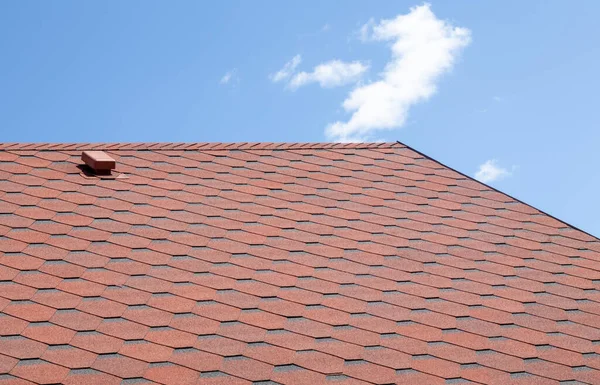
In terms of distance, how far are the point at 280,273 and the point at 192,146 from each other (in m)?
3.67

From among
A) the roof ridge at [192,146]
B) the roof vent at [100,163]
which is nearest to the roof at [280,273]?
the roof ridge at [192,146]

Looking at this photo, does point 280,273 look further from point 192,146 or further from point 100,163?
point 192,146

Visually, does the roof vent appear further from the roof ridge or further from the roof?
the roof ridge

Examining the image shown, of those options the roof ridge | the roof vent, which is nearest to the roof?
the roof ridge

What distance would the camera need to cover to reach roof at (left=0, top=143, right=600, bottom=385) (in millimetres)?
8000

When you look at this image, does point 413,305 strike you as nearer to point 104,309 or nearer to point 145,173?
point 104,309

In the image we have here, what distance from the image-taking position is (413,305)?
30.5 feet

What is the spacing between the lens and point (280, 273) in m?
9.57

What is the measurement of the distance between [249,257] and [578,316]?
10.9 ft

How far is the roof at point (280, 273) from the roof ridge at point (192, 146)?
0.13ft

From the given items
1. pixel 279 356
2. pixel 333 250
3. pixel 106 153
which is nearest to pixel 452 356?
pixel 279 356

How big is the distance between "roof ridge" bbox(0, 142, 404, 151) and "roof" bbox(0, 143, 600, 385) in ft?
0.13

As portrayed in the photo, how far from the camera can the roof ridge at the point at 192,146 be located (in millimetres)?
12125

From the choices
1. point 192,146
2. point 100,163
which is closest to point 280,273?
point 100,163
